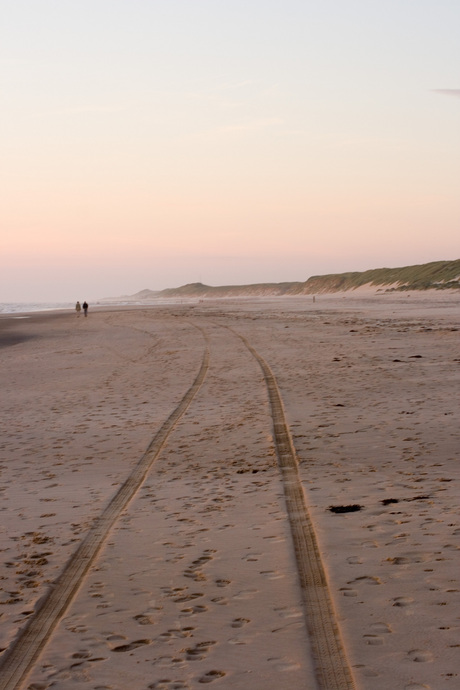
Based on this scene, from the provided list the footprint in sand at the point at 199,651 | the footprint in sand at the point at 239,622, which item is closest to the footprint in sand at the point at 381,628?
the footprint in sand at the point at 239,622

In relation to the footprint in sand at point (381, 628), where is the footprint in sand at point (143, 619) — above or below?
below

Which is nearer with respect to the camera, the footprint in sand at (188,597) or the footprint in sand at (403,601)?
the footprint in sand at (403,601)

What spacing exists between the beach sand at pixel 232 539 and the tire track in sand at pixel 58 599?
18 millimetres

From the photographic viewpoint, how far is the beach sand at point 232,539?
3.89 m

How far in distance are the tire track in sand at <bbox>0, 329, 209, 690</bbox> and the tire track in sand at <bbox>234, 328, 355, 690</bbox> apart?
1.49 metres

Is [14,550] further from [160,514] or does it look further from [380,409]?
[380,409]

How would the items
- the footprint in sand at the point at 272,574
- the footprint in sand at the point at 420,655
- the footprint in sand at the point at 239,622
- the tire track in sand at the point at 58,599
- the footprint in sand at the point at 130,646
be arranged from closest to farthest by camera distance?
1. the footprint in sand at the point at 420,655
2. the tire track in sand at the point at 58,599
3. the footprint in sand at the point at 130,646
4. the footprint in sand at the point at 239,622
5. the footprint in sand at the point at 272,574

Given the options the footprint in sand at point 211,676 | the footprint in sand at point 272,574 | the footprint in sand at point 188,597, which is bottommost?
the footprint in sand at point 211,676

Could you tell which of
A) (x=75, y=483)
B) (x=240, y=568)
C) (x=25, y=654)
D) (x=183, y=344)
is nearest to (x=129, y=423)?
(x=75, y=483)

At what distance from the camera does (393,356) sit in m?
18.6

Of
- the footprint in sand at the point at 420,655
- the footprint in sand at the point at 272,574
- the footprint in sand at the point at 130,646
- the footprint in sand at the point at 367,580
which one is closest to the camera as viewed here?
the footprint in sand at the point at 420,655

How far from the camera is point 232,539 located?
230 inches

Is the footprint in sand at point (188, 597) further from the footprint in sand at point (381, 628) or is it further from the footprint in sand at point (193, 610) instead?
the footprint in sand at point (381, 628)

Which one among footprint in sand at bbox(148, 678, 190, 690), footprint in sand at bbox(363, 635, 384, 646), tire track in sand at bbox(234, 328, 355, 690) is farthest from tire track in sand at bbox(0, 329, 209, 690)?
footprint in sand at bbox(363, 635, 384, 646)
